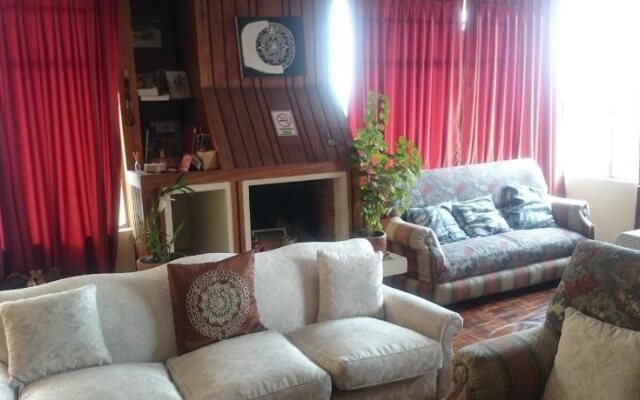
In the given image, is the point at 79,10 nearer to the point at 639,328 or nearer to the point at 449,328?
the point at 449,328

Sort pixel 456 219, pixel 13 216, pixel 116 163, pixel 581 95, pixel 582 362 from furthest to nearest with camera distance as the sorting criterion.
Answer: pixel 581 95 < pixel 456 219 < pixel 116 163 < pixel 13 216 < pixel 582 362

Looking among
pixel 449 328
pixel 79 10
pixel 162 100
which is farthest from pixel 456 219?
pixel 79 10

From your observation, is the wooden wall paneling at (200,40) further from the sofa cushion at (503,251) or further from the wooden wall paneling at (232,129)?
the sofa cushion at (503,251)

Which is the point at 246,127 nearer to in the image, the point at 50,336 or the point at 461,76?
the point at 50,336

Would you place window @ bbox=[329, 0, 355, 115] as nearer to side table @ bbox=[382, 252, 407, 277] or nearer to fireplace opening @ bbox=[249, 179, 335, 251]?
fireplace opening @ bbox=[249, 179, 335, 251]

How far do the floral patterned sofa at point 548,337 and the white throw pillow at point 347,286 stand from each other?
782 millimetres

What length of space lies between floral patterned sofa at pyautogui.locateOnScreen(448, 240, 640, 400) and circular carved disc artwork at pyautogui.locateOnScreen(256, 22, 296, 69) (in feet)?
8.10

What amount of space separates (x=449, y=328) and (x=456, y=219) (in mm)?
2022

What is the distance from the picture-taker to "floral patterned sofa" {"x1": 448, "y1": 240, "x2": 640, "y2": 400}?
1.95 metres

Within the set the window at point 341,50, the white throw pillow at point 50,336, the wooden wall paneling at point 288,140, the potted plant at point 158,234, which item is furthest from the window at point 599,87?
the white throw pillow at point 50,336

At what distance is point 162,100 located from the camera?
12.7ft

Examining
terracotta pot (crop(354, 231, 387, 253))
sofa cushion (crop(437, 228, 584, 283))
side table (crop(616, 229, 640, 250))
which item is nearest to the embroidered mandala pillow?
terracotta pot (crop(354, 231, 387, 253))

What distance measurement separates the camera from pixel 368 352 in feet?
7.62

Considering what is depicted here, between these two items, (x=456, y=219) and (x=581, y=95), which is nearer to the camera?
(x=456, y=219)
